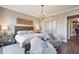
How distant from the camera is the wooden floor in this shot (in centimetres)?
169

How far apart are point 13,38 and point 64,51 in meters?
1.14

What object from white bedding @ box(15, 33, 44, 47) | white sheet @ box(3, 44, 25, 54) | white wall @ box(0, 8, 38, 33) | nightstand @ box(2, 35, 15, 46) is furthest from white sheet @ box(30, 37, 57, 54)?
white wall @ box(0, 8, 38, 33)

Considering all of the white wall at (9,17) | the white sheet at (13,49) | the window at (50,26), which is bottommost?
the white sheet at (13,49)

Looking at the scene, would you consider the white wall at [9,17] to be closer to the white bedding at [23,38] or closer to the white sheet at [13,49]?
the white bedding at [23,38]

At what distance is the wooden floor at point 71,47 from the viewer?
5.56 ft

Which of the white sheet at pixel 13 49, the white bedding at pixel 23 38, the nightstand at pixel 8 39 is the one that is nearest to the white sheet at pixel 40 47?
the white bedding at pixel 23 38

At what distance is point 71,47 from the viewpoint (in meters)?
1.73

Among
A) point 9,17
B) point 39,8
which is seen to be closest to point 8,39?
point 9,17

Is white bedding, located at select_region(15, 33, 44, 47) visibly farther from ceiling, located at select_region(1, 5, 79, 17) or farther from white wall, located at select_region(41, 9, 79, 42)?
ceiling, located at select_region(1, 5, 79, 17)

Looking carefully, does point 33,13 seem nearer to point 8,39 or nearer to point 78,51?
point 8,39

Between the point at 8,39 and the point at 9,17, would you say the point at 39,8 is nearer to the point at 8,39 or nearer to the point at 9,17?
the point at 9,17

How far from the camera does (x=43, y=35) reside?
1.84 metres

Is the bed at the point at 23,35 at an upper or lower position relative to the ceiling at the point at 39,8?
lower
